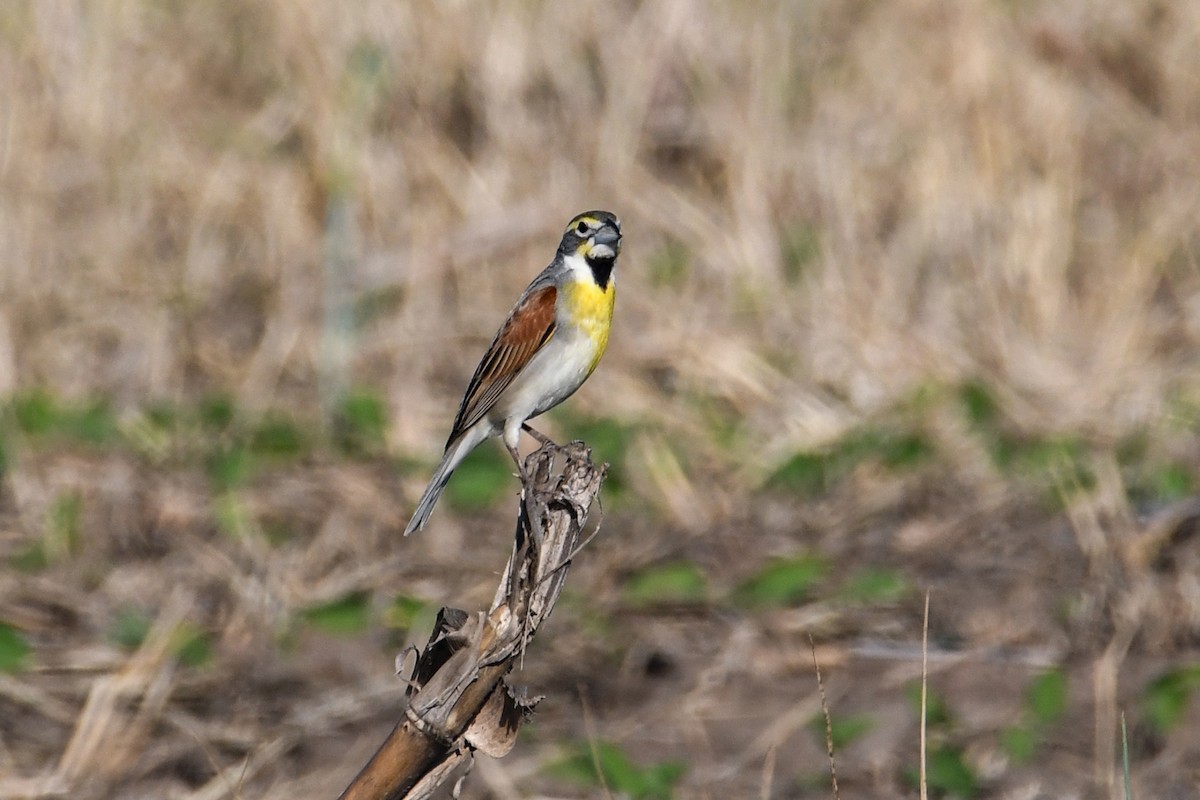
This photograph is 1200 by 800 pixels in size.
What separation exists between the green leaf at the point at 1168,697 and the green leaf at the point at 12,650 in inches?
147

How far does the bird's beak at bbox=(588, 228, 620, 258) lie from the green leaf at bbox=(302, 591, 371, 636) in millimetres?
1938

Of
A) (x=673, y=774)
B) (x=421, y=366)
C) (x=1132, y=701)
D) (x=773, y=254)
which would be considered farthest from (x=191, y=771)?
(x=773, y=254)

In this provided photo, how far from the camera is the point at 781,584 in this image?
252 inches

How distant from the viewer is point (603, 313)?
4.98 meters

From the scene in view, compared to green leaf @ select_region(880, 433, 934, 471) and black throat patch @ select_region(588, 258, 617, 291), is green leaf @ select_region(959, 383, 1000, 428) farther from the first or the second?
black throat patch @ select_region(588, 258, 617, 291)

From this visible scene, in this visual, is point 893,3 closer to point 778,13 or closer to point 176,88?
point 778,13

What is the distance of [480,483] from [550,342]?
271 cm

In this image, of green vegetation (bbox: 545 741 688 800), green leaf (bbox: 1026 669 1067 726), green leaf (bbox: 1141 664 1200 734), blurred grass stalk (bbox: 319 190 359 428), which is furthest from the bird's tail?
blurred grass stalk (bbox: 319 190 359 428)

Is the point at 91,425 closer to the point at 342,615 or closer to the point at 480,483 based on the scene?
the point at 480,483

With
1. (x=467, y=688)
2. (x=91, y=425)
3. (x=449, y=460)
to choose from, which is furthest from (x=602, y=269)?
(x=91, y=425)

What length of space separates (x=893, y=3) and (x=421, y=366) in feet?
12.9

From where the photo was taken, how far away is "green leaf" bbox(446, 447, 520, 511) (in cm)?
753

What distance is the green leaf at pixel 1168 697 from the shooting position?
538 cm

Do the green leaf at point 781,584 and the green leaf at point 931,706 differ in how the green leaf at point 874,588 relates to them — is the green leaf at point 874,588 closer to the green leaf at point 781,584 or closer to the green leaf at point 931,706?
the green leaf at point 781,584
